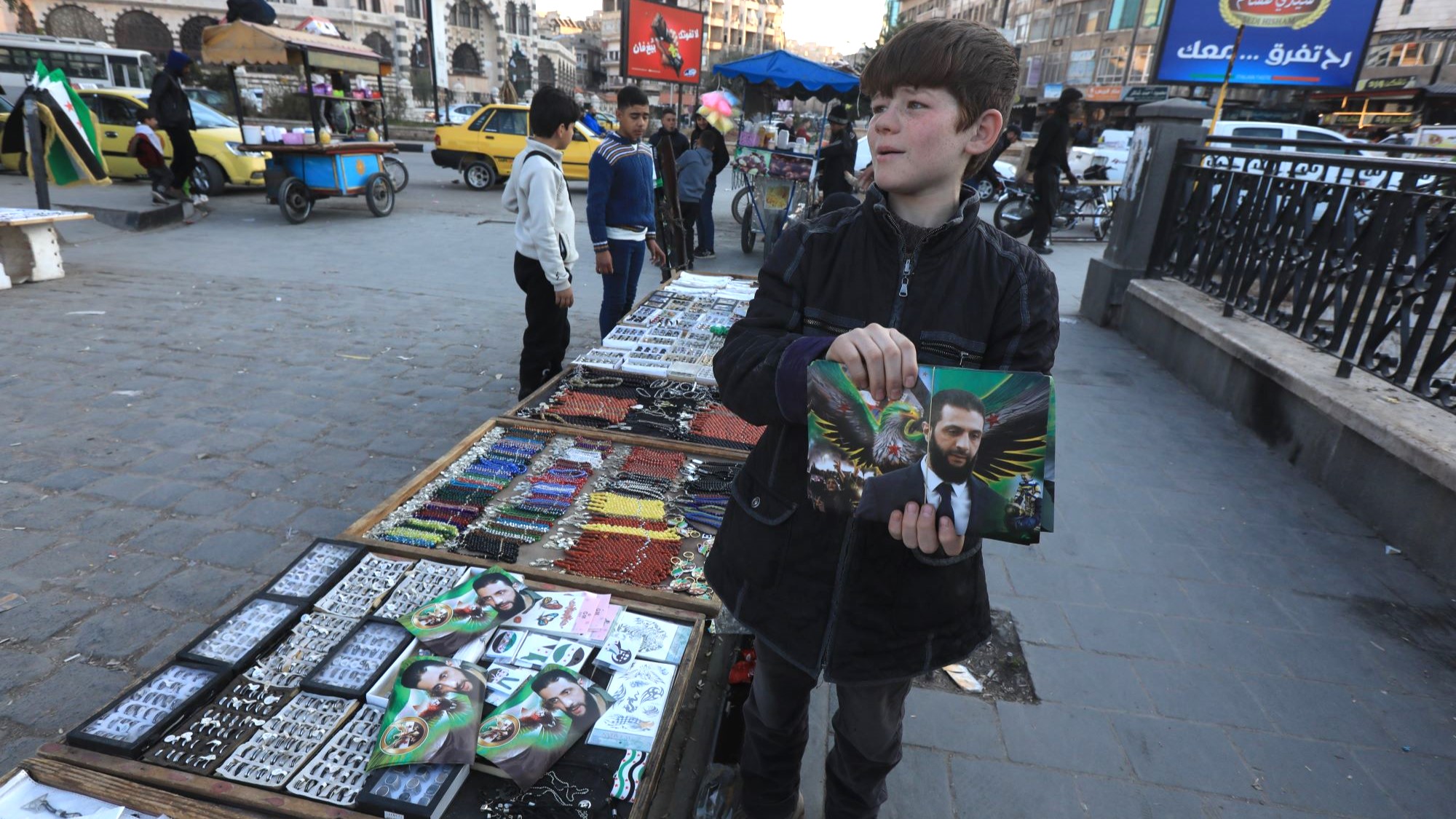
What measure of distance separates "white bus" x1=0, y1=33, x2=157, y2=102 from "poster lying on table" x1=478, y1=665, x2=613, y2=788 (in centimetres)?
2511

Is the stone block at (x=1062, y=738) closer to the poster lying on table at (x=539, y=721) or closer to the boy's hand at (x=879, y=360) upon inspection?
the poster lying on table at (x=539, y=721)

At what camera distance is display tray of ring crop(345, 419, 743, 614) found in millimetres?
2711

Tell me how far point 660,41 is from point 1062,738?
65.7 ft

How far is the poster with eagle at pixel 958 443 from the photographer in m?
1.23

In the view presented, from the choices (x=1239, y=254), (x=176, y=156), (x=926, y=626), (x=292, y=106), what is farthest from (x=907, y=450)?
(x=292, y=106)

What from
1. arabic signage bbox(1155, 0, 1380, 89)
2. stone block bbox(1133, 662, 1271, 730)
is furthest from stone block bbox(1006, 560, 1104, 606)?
arabic signage bbox(1155, 0, 1380, 89)

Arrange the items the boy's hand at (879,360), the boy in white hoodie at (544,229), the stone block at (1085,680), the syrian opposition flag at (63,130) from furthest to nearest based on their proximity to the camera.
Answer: the syrian opposition flag at (63,130) < the boy in white hoodie at (544,229) < the stone block at (1085,680) < the boy's hand at (879,360)

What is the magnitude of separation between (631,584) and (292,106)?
1469 inches

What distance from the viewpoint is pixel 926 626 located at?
5.30 ft

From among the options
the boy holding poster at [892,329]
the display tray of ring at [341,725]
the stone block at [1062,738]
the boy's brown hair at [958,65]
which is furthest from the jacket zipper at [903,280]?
the stone block at [1062,738]

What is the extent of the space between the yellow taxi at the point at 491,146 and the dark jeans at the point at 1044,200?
9393 mm

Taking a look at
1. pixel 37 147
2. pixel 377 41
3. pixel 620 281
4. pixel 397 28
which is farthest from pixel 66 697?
pixel 377 41

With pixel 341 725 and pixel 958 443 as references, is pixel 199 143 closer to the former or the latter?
pixel 341 725

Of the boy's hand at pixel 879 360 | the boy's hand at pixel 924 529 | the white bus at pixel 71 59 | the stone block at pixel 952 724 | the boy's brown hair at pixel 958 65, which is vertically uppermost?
the white bus at pixel 71 59
